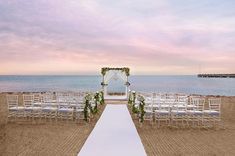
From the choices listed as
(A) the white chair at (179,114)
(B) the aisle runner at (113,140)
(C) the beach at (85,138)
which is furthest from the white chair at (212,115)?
(B) the aisle runner at (113,140)

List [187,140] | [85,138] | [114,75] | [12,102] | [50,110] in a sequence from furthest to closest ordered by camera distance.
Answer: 1. [114,75]
2. [12,102]
3. [50,110]
4. [187,140]
5. [85,138]

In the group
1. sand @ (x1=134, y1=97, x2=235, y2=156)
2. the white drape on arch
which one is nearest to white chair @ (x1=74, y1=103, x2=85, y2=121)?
sand @ (x1=134, y1=97, x2=235, y2=156)

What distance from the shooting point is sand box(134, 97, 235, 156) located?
886cm

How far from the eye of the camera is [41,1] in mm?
19375

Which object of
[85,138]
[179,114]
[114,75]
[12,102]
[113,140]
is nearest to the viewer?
[113,140]

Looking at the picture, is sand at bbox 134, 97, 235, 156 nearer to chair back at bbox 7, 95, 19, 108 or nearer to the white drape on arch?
chair back at bbox 7, 95, 19, 108

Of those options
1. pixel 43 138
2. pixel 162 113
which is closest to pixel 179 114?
pixel 162 113

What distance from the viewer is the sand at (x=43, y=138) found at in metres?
8.75

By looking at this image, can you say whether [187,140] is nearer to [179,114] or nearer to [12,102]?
[179,114]

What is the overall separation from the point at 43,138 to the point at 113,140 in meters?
2.02

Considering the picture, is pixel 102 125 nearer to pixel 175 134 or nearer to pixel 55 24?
pixel 175 134

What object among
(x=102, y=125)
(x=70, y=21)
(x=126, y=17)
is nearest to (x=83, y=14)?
(x=70, y=21)

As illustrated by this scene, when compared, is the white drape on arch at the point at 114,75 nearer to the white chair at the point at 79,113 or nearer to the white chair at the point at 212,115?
the white chair at the point at 79,113

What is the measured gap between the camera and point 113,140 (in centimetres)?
968
